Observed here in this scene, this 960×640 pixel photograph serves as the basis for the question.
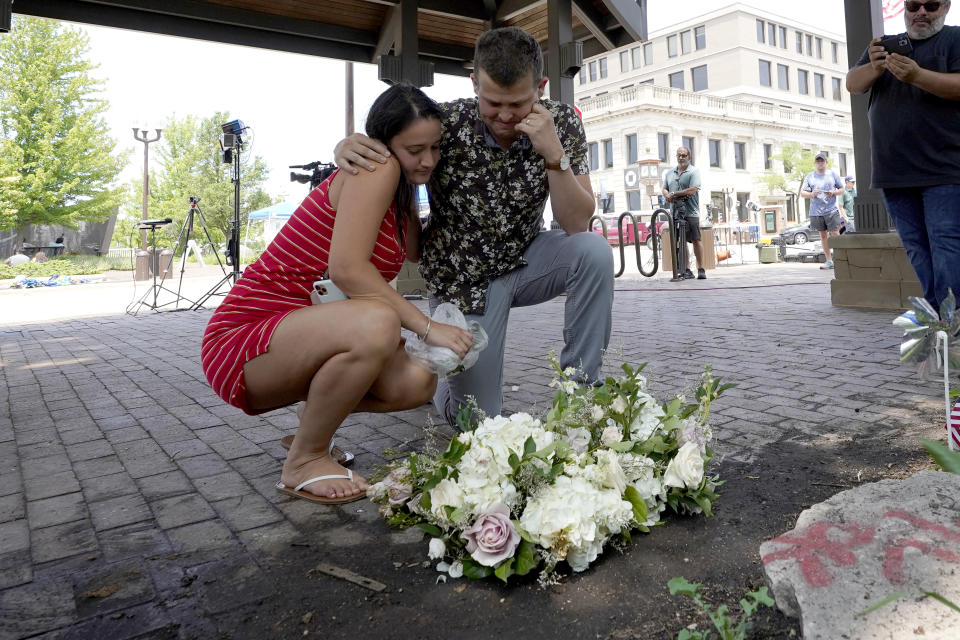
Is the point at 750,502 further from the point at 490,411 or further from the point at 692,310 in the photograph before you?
the point at 692,310

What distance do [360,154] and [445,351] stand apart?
68 centimetres

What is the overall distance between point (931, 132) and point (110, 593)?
392cm

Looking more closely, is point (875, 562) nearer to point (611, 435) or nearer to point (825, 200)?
point (611, 435)

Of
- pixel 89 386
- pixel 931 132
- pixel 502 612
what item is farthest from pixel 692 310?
pixel 502 612

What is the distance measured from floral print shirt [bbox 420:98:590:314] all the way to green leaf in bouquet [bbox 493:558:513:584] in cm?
129

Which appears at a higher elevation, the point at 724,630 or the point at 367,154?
the point at 367,154

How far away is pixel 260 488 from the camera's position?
7.84ft

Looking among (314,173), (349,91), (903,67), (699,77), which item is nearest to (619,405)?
(903,67)

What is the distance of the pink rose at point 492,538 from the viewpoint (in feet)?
5.31

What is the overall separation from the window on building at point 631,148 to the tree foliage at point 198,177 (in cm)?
2272

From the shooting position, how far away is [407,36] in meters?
7.66

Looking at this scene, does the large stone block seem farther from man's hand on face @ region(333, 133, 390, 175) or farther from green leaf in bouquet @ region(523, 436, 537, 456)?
man's hand on face @ region(333, 133, 390, 175)

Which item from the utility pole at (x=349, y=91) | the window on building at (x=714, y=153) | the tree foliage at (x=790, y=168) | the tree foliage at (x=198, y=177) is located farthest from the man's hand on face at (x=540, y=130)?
the window on building at (x=714, y=153)

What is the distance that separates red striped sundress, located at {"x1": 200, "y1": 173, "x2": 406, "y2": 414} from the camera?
7.47 ft
